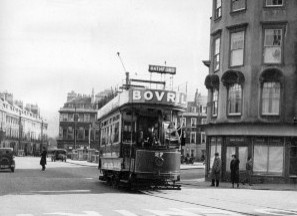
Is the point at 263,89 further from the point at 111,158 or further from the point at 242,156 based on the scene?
the point at 111,158

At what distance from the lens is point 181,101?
20.6 m

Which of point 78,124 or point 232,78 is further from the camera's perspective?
point 78,124

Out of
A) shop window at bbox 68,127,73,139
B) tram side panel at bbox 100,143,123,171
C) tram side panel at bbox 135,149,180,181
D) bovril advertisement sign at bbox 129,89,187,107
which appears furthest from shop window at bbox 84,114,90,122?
tram side panel at bbox 135,149,180,181

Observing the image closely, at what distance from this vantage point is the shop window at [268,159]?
95.9 ft

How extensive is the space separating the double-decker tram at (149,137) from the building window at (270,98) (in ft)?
33.5

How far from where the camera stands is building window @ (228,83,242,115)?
3056cm

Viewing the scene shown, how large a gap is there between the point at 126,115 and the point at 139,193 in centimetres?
296

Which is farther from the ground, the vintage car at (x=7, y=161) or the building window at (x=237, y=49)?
the building window at (x=237, y=49)

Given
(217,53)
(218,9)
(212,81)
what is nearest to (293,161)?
(212,81)

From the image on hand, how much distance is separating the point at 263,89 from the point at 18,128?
115 meters

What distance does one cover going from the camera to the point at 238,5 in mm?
30781

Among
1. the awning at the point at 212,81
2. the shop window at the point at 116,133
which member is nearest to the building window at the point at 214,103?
the awning at the point at 212,81

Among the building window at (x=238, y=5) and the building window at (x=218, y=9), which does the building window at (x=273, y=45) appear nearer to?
the building window at (x=238, y=5)

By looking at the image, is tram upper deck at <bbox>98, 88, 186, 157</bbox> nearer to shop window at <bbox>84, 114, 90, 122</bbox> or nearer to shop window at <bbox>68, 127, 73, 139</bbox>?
shop window at <bbox>68, 127, 73, 139</bbox>
